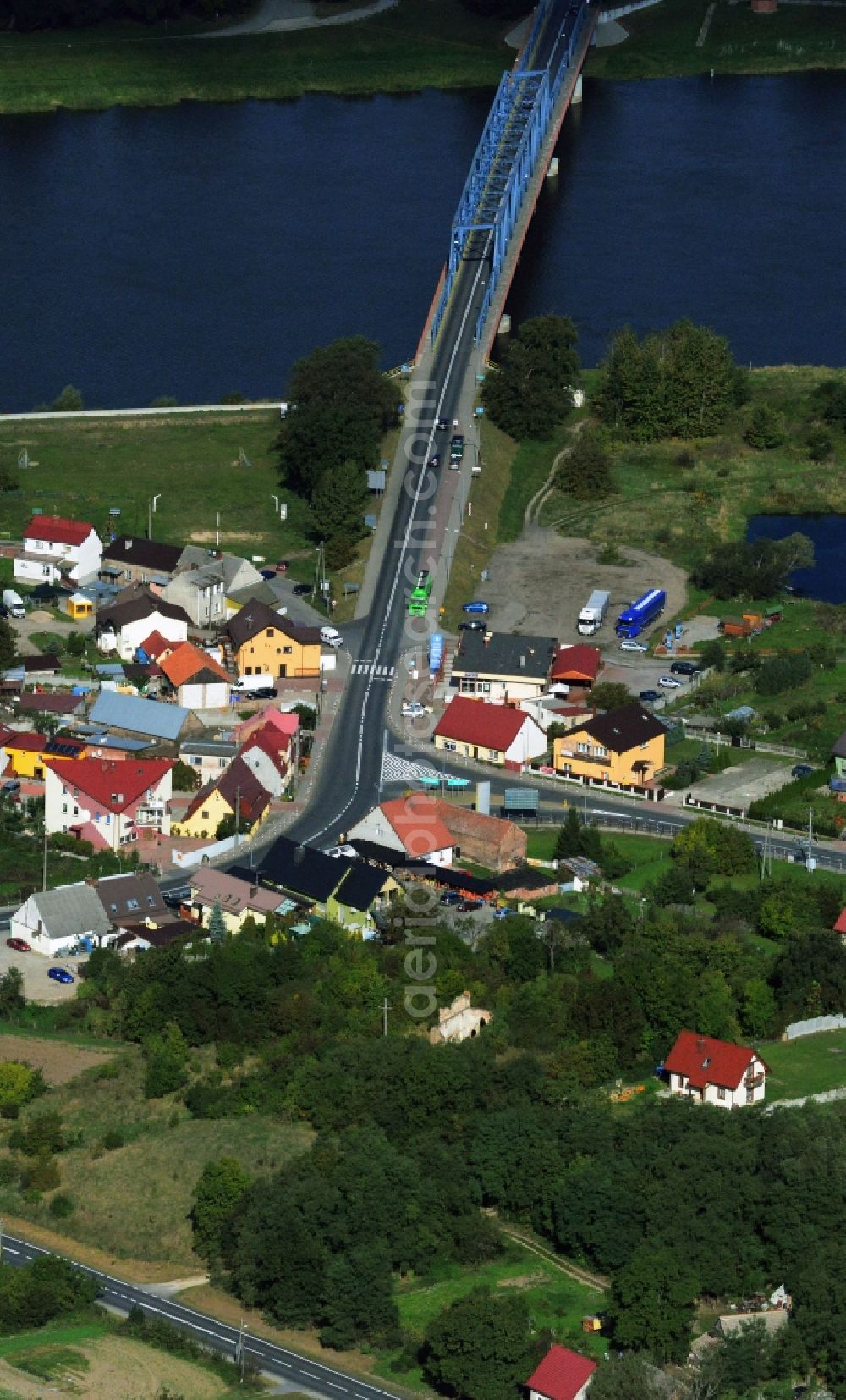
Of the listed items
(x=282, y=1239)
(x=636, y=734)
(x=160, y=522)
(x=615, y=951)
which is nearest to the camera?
(x=282, y=1239)

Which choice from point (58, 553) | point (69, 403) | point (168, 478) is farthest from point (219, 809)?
point (69, 403)

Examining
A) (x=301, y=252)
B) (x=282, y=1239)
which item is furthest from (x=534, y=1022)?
(x=301, y=252)

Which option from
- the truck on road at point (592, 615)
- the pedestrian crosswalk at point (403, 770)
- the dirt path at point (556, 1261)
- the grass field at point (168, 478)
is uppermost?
the grass field at point (168, 478)

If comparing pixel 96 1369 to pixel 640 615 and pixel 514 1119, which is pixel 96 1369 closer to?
pixel 514 1119

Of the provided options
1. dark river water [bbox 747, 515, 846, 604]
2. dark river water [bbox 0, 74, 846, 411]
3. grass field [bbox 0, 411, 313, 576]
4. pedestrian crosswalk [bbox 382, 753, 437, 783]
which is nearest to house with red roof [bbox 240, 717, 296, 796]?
pedestrian crosswalk [bbox 382, 753, 437, 783]

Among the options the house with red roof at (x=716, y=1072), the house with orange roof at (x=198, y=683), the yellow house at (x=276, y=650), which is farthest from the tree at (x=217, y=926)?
the yellow house at (x=276, y=650)

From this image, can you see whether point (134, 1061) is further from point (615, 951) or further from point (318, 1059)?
point (615, 951)

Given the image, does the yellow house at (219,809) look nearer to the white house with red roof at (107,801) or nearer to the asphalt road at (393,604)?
the white house with red roof at (107,801)
